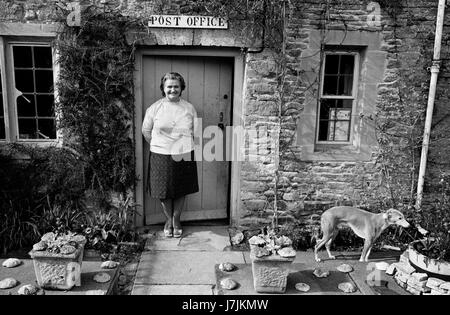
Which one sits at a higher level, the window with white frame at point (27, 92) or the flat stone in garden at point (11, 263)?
the window with white frame at point (27, 92)

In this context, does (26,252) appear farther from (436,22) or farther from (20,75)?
(436,22)

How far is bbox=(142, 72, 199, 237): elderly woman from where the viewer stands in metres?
5.93

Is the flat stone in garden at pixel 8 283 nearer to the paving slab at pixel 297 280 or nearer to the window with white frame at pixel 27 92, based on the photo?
the paving slab at pixel 297 280

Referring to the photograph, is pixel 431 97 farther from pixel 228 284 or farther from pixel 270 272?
pixel 228 284

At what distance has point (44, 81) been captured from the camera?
20.3 ft

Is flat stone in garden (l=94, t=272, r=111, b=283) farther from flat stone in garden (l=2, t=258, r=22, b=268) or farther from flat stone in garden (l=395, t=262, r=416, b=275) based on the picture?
flat stone in garden (l=395, t=262, r=416, b=275)

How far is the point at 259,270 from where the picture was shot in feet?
15.1

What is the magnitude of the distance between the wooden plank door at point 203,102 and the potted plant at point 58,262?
2011 mm

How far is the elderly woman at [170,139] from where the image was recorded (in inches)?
233

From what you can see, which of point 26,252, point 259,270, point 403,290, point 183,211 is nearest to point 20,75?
point 26,252

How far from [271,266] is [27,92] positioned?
13.9 ft

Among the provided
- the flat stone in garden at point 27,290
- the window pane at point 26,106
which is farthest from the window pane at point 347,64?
the flat stone in garden at point 27,290

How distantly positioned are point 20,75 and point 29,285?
3.10 metres
